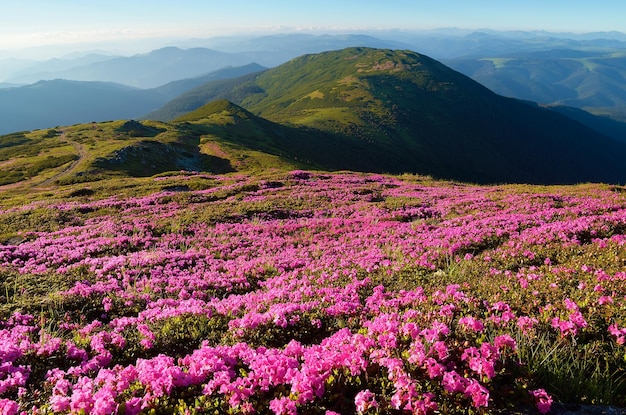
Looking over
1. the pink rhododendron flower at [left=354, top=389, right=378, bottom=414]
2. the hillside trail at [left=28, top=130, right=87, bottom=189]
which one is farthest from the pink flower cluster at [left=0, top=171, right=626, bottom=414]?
the hillside trail at [left=28, top=130, right=87, bottom=189]

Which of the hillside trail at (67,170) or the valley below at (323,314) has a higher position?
the valley below at (323,314)

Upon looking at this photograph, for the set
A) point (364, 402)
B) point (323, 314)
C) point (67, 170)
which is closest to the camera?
point (364, 402)

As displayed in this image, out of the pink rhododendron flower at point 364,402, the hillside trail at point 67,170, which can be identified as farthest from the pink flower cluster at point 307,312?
the hillside trail at point 67,170

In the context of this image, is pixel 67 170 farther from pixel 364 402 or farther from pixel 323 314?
pixel 364 402

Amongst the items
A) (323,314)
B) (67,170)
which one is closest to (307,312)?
(323,314)

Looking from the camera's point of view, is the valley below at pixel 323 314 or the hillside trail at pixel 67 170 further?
the hillside trail at pixel 67 170

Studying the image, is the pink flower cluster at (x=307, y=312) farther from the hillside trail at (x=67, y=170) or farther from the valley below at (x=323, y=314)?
the hillside trail at (x=67, y=170)

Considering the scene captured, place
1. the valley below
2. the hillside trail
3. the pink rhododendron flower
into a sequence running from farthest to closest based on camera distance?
the hillside trail < the valley below < the pink rhododendron flower

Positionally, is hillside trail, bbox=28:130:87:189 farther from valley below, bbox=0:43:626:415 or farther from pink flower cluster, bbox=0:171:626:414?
pink flower cluster, bbox=0:171:626:414

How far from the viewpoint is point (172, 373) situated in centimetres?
547

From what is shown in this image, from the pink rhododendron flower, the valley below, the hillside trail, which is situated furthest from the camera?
the hillside trail

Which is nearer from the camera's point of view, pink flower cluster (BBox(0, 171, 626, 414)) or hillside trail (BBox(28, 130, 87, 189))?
pink flower cluster (BBox(0, 171, 626, 414))

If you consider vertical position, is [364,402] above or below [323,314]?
above

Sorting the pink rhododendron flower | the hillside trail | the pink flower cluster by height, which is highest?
the pink rhododendron flower
